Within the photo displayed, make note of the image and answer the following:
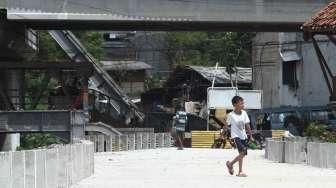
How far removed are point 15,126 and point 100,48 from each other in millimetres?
50335

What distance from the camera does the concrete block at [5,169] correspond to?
10.3m

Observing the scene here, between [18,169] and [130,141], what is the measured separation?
2686 centimetres

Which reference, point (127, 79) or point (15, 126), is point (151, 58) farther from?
point (15, 126)

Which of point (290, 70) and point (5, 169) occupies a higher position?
point (290, 70)

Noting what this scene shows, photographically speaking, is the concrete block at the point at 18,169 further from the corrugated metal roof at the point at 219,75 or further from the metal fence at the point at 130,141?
the corrugated metal roof at the point at 219,75

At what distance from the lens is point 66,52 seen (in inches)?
2135

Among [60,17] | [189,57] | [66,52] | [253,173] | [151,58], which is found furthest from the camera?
[151,58]

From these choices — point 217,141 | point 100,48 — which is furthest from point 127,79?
point 217,141

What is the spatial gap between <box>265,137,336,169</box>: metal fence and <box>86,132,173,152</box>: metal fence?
981 centimetres

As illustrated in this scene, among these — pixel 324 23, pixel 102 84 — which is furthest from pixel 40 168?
pixel 102 84

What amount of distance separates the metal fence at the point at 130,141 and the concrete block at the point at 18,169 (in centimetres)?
2141

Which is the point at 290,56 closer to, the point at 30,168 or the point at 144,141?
the point at 144,141

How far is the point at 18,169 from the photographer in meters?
11.0

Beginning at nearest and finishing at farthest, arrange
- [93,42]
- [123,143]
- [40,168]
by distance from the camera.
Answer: [40,168] → [123,143] → [93,42]
